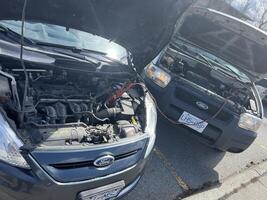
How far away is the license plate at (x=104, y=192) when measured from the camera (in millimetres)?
2320

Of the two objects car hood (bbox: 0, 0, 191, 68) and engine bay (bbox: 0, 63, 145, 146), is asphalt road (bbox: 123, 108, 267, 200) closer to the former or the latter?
engine bay (bbox: 0, 63, 145, 146)

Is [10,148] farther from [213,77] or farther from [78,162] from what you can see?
[213,77]

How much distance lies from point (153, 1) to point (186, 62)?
5.78 feet

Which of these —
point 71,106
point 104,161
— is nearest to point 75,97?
point 71,106

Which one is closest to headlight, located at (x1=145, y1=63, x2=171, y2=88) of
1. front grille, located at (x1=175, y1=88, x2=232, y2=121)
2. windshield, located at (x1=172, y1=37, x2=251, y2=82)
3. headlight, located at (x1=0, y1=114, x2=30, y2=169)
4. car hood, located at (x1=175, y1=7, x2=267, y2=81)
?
front grille, located at (x1=175, y1=88, x2=232, y2=121)

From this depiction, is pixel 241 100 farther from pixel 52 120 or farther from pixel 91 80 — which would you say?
pixel 52 120

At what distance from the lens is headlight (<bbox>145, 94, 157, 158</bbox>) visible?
9.60 feet

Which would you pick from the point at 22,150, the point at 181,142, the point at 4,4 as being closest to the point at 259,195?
the point at 181,142

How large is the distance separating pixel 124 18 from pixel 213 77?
1992 millimetres

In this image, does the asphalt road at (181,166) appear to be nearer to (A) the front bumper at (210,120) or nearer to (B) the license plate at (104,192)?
(A) the front bumper at (210,120)

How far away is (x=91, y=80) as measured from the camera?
3.22m

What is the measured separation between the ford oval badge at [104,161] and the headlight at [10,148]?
0.52 meters

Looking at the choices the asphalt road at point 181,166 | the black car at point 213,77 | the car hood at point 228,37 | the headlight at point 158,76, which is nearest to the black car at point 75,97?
the headlight at point 158,76

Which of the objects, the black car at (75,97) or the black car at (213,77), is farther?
the black car at (213,77)
